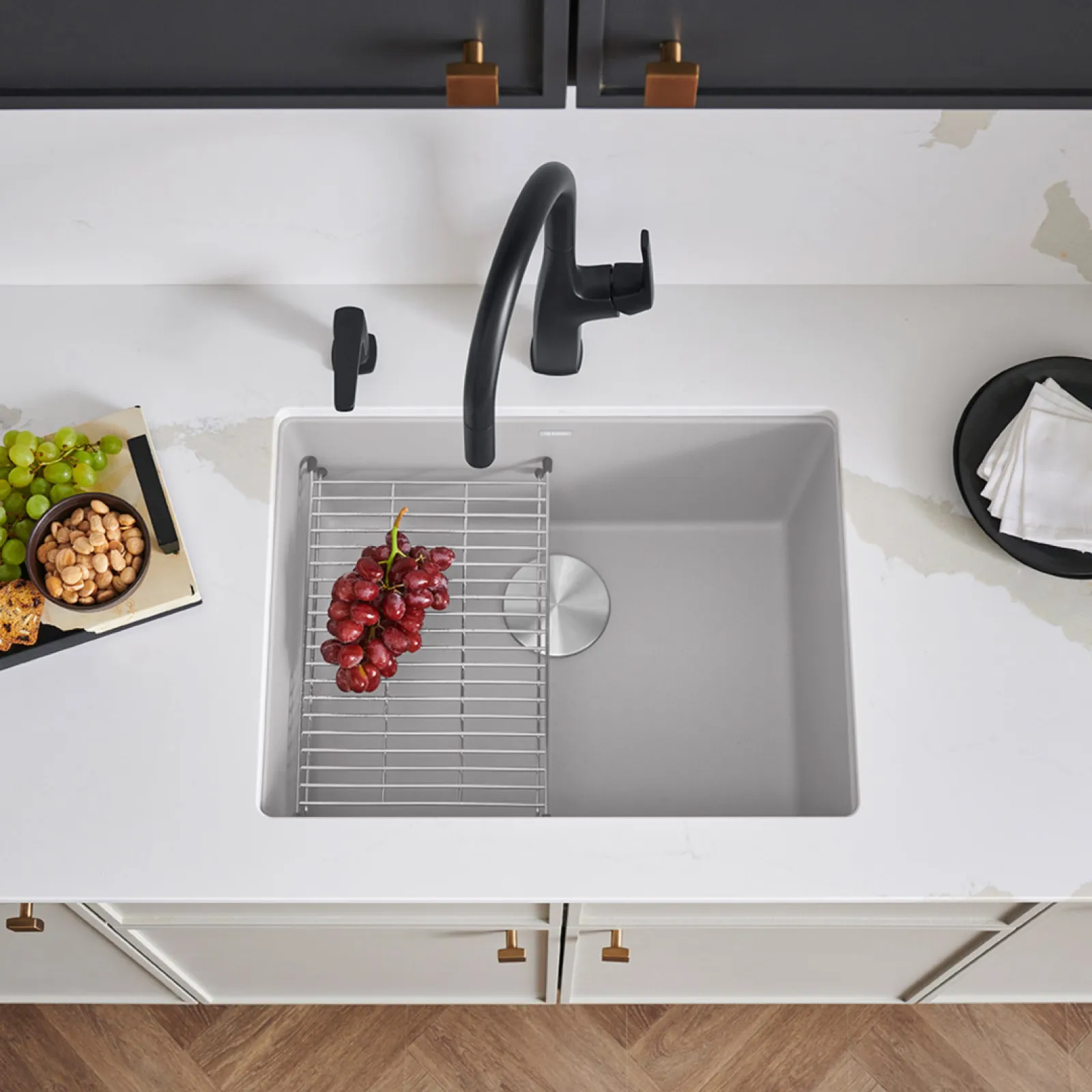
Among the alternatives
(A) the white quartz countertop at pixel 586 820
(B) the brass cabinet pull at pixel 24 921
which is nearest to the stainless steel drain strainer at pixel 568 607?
(A) the white quartz countertop at pixel 586 820

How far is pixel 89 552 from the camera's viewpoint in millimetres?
917

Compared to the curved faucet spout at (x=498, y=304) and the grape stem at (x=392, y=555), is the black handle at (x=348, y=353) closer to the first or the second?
the grape stem at (x=392, y=555)

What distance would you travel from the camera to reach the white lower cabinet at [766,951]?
3.47ft

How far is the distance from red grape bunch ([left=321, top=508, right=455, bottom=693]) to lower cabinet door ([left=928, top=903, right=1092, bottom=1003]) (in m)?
0.73

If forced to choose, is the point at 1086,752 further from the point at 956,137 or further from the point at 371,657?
the point at 371,657

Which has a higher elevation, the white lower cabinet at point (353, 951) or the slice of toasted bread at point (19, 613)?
the slice of toasted bread at point (19, 613)

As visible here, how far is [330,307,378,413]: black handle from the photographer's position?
3.23ft

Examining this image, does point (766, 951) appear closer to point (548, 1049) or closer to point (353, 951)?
point (353, 951)

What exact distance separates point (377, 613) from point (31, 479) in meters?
0.36
